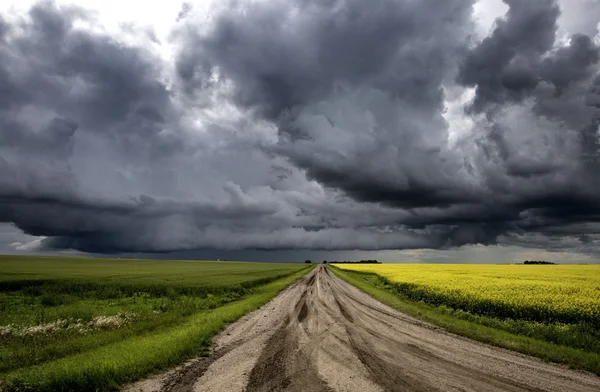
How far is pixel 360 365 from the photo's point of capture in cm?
1056

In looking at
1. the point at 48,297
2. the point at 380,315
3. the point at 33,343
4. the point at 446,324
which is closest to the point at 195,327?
the point at 33,343

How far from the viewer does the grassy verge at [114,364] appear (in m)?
9.02

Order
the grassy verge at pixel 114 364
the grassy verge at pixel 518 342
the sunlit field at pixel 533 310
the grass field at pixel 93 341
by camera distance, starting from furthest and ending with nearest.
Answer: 1. the sunlit field at pixel 533 310
2. the grassy verge at pixel 518 342
3. the grass field at pixel 93 341
4. the grassy verge at pixel 114 364

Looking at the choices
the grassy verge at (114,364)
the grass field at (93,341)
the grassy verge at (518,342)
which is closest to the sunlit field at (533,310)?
the grassy verge at (518,342)

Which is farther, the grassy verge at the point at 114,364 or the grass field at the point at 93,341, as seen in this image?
the grass field at the point at 93,341

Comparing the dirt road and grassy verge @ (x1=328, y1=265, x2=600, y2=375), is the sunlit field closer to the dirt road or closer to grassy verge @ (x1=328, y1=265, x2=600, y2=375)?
grassy verge @ (x1=328, y1=265, x2=600, y2=375)

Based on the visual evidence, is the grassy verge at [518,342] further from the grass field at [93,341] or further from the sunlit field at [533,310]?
the grass field at [93,341]

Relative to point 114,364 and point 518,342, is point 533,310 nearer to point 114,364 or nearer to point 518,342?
point 518,342

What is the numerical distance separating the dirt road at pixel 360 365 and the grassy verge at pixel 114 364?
0.69 m

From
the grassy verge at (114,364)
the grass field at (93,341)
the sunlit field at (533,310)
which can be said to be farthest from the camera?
the sunlit field at (533,310)

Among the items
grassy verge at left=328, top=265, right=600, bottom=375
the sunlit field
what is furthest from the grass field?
the sunlit field

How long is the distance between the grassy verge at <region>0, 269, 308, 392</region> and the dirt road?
693 mm

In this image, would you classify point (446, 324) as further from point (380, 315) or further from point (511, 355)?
point (511, 355)

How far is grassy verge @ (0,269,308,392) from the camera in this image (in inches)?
355
